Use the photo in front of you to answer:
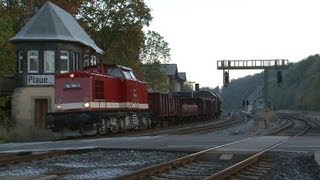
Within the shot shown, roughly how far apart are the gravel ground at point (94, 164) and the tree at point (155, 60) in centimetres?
6443

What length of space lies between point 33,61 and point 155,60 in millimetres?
46710

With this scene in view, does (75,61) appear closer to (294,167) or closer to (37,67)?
(37,67)

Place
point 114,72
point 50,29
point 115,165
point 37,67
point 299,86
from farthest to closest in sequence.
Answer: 1. point 299,86
2. point 50,29
3. point 37,67
4. point 114,72
5. point 115,165

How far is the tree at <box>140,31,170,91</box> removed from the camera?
83062 mm

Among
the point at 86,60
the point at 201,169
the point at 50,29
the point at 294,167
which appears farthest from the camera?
the point at 86,60

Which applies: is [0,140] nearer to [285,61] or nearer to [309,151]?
[309,151]

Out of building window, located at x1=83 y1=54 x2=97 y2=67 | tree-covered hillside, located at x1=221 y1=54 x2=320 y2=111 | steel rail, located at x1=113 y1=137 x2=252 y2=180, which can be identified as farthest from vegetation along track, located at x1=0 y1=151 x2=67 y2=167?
tree-covered hillside, located at x1=221 y1=54 x2=320 y2=111

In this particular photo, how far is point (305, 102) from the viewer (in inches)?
5276

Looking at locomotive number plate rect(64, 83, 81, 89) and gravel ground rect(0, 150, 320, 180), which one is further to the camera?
locomotive number plate rect(64, 83, 81, 89)

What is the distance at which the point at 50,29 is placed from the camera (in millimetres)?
39406

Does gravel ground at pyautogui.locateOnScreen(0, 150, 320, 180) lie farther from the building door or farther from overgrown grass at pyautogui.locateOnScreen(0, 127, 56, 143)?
the building door

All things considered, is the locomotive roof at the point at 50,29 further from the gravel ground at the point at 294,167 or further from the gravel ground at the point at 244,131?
the gravel ground at the point at 294,167

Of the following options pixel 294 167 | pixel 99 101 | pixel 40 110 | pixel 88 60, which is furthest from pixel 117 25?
pixel 294 167

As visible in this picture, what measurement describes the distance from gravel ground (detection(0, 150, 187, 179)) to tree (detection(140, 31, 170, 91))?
64.4 meters
